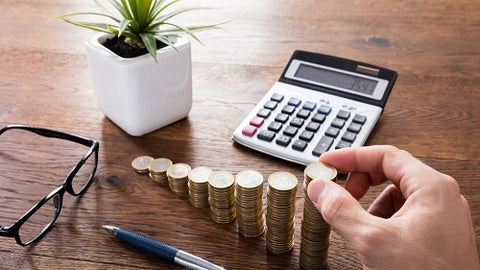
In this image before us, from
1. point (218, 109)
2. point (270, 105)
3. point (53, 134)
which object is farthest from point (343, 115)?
point (53, 134)

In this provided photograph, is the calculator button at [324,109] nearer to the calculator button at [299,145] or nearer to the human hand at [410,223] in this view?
the calculator button at [299,145]

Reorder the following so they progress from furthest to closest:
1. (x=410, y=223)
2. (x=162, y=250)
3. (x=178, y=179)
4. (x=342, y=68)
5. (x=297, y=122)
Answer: (x=342, y=68), (x=297, y=122), (x=178, y=179), (x=162, y=250), (x=410, y=223)

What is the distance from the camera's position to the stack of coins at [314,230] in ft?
2.52

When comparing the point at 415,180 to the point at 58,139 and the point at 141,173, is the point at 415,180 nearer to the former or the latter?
the point at 141,173

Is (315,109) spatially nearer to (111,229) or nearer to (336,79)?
(336,79)

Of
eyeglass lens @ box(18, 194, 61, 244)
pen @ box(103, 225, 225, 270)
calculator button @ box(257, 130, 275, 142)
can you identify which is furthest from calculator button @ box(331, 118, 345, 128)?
eyeglass lens @ box(18, 194, 61, 244)

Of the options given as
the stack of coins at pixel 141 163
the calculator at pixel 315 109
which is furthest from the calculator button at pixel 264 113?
the stack of coins at pixel 141 163

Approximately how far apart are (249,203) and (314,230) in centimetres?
10

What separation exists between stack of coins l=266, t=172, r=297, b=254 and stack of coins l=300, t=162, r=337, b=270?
21 mm

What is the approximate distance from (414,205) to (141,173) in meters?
0.44

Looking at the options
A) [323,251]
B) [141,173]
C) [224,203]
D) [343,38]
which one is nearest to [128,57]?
[141,173]

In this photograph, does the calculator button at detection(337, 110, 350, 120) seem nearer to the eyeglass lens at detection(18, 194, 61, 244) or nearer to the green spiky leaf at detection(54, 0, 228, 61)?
the green spiky leaf at detection(54, 0, 228, 61)

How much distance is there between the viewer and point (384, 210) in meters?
0.86

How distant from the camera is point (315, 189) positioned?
0.73m
